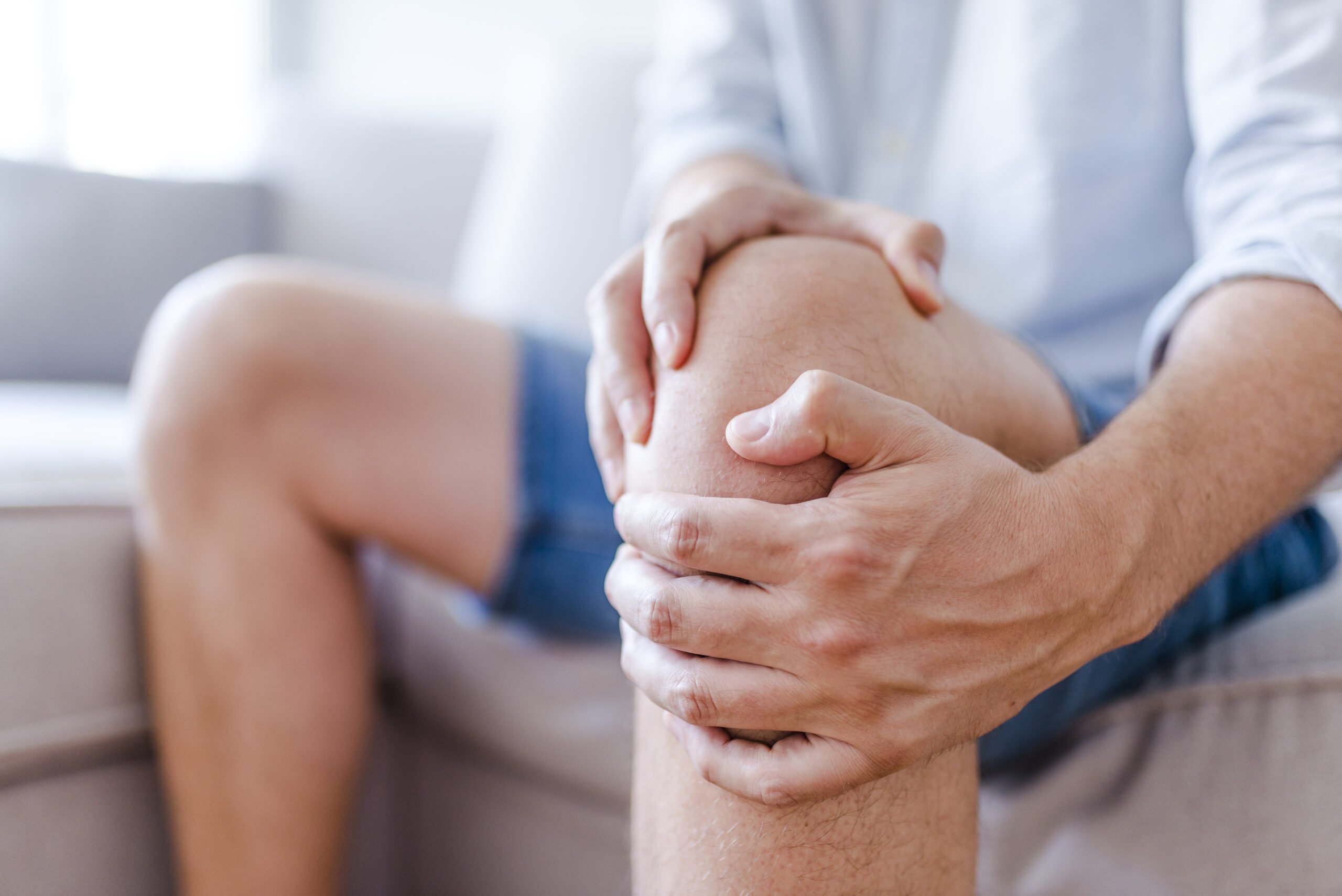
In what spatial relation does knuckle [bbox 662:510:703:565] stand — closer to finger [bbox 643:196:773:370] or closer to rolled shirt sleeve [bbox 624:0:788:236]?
finger [bbox 643:196:773:370]

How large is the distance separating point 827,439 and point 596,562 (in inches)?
12.5

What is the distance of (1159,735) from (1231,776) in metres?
0.04

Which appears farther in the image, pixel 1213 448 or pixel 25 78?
pixel 25 78

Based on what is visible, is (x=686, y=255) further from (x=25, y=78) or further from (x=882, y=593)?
(x=25, y=78)

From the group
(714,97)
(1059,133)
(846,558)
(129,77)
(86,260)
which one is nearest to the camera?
(846,558)

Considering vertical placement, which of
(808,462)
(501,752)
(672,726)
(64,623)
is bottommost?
(501,752)

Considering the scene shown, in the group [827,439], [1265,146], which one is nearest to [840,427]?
[827,439]

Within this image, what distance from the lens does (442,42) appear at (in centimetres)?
224

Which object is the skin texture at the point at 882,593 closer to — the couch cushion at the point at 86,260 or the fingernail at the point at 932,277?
the fingernail at the point at 932,277

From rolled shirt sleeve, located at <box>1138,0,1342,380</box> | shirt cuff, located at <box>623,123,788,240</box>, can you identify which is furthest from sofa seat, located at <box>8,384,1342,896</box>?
shirt cuff, located at <box>623,123,788,240</box>

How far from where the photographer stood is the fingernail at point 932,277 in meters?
0.44

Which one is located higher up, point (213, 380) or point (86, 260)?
point (213, 380)

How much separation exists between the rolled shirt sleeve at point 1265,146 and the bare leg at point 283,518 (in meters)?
0.50

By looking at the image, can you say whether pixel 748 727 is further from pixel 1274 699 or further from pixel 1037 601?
pixel 1274 699
